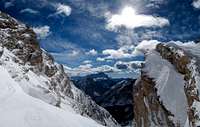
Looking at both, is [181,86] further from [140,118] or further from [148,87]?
[140,118]

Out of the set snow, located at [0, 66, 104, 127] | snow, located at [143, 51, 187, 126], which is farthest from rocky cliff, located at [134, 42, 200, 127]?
snow, located at [0, 66, 104, 127]

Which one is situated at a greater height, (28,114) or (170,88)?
(28,114)

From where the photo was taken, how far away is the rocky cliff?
129 ft

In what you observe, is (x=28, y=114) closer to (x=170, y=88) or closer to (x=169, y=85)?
(x=170, y=88)

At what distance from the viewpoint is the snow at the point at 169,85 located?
45000 mm

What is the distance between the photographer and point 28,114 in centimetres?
1941

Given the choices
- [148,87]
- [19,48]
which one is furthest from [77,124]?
[19,48]

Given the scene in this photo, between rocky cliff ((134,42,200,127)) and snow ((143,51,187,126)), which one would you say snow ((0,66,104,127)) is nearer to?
rocky cliff ((134,42,200,127))

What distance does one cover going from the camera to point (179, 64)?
45500 millimetres

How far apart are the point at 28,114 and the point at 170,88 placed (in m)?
30.8

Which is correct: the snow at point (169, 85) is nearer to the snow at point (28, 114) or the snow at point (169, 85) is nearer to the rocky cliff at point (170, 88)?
the rocky cliff at point (170, 88)

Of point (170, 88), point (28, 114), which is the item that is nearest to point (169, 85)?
point (170, 88)

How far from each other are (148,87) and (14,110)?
38346 mm

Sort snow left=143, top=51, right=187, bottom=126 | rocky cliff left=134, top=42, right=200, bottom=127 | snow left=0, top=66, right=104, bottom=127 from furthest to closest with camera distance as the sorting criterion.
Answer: snow left=143, top=51, right=187, bottom=126
rocky cliff left=134, top=42, right=200, bottom=127
snow left=0, top=66, right=104, bottom=127
